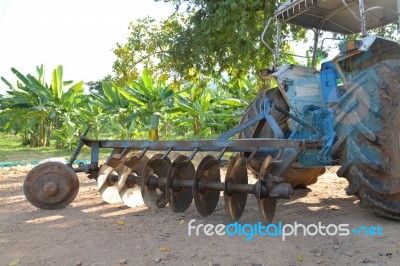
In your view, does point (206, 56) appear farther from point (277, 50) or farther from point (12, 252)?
point (12, 252)

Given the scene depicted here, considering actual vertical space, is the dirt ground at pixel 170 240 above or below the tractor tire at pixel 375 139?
below

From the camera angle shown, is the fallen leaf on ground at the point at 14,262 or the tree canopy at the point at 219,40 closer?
the fallen leaf on ground at the point at 14,262

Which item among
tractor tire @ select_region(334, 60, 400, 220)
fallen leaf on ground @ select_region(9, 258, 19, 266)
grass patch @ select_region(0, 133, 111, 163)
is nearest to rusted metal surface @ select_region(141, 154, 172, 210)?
fallen leaf on ground @ select_region(9, 258, 19, 266)

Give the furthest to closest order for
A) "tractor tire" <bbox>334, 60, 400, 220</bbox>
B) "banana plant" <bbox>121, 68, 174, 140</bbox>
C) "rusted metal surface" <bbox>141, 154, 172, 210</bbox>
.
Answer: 1. "banana plant" <bbox>121, 68, 174, 140</bbox>
2. "rusted metal surface" <bbox>141, 154, 172, 210</bbox>
3. "tractor tire" <bbox>334, 60, 400, 220</bbox>

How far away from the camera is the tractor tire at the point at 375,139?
2971 mm

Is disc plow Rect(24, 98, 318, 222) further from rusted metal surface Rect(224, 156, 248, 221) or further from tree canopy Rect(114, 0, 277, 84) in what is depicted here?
→ tree canopy Rect(114, 0, 277, 84)

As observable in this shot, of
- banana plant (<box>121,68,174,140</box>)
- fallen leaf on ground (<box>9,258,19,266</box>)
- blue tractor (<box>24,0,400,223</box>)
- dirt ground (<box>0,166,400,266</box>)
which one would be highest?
banana plant (<box>121,68,174,140</box>)

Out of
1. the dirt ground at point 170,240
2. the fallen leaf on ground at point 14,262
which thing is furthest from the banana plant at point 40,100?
the fallen leaf on ground at point 14,262

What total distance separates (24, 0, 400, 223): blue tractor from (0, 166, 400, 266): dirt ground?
0.19m

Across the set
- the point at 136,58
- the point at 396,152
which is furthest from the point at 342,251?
the point at 136,58

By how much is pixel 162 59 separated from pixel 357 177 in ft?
22.0

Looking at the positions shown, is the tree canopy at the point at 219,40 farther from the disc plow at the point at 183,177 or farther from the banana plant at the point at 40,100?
the banana plant at the point at 40,100

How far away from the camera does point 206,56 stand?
25.3ft

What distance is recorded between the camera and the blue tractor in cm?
301
